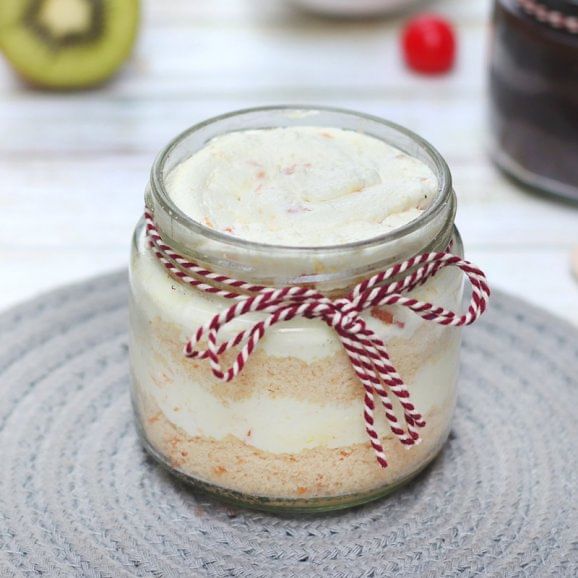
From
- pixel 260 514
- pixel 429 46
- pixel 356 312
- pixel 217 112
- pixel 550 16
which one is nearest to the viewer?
pixel 356 312

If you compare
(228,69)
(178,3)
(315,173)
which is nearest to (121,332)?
(315,173)

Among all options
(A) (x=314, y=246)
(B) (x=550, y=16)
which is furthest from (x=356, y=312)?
(B) (x=550, y=16)

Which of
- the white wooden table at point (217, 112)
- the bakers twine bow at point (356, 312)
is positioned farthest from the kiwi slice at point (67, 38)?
the bakers twine bow at point (356, 312)

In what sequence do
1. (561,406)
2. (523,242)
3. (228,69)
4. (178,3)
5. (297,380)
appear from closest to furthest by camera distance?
1. (297,380)
2. (561,406)
3. (523,242)
4. (228,69)
5. (178,3)

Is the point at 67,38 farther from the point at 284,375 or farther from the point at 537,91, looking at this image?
the point at 284,375

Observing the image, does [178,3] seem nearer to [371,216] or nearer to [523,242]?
[523,242]

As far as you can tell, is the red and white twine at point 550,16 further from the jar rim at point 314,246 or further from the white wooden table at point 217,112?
the jar rim at point 314,246
